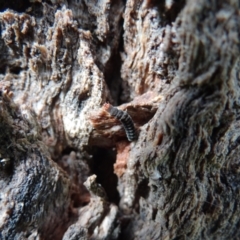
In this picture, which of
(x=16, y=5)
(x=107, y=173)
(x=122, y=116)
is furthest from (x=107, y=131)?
(x=16, y=5)

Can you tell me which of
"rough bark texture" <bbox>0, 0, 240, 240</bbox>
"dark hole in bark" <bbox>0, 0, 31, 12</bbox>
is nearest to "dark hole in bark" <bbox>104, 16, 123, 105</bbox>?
"rough bark texture" <bbox>0, 0, 240, 240</bbox>

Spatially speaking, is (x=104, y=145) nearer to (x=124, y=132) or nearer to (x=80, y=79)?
(x=124, y=132)

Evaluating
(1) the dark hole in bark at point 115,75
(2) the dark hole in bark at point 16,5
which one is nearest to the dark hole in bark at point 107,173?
(1) the dark hole in bark at point 115,75

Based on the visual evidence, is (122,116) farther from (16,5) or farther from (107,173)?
(16,5)

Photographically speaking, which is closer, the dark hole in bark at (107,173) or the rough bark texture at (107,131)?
the rough bark texture at (107,131)

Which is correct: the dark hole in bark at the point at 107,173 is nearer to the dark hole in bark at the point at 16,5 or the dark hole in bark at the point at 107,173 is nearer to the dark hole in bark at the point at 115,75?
the dark hole in bark at the point at 115,75

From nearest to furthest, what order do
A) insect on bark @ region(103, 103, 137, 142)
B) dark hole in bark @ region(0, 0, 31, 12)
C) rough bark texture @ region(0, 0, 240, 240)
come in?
rough bark texture @ region(0, 0, 240, 240) → insect on bark @ region(103, 103, 137, 142) → dark hole in bark @ region(0, 0, 31, 12)

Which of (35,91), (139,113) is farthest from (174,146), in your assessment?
(35,91)

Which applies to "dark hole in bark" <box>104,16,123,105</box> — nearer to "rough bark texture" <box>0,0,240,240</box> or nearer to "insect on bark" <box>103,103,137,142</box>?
"rough bark texture" <box>0,0,240,240</box>
